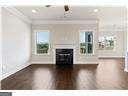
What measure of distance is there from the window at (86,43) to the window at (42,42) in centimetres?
198

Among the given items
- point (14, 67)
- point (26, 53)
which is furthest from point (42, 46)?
point (14, 67)

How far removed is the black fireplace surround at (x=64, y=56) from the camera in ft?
41.7

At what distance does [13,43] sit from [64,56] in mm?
4496

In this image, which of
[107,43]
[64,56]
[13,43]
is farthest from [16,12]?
[107,43]

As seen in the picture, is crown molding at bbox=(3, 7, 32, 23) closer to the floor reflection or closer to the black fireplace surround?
the floor reflection

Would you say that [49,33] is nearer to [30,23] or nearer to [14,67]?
[30,23]

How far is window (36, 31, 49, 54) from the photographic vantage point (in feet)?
42.7

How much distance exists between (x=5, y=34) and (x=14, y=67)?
5.77 feet

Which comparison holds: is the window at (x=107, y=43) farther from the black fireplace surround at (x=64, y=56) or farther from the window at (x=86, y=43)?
the black fireplace surround at (x=64, y=56)

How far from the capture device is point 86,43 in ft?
42.7

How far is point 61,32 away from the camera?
41.8 ft
